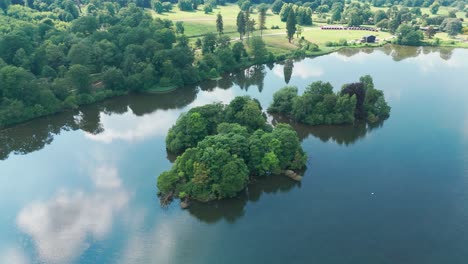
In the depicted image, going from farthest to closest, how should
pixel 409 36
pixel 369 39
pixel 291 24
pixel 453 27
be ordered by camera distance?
1. pixel 453 27
2. pixel 369 39
3. pixel 409 36
4. pixel 291 24

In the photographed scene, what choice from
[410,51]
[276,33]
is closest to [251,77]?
[276,33]

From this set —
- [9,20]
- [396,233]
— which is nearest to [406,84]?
[396,233]

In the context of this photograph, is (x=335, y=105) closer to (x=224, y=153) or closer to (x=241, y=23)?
(x=224, y=153)

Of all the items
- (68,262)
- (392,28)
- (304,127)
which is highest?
(392,28)

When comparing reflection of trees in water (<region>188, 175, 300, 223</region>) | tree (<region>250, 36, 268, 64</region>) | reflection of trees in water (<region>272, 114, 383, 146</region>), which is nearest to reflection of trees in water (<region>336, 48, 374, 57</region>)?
tree (<region>250, 36, 268, 64</region>)

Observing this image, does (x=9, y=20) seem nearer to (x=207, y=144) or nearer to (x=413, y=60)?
(x=207, y=144)
